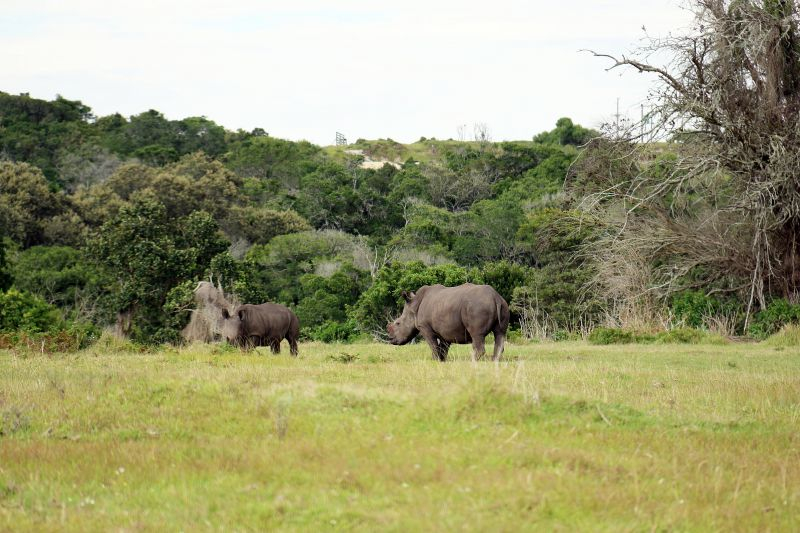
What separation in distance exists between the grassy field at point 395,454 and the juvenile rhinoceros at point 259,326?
22.6 ft

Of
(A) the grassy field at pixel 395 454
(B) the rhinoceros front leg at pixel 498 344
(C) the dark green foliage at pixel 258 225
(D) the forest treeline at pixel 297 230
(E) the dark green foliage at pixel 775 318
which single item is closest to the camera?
(A) the grassy field at pixel 395 454

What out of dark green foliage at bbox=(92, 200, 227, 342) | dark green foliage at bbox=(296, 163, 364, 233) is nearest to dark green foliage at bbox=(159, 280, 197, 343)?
dark green foliage at bbox=(92, 200, 227, 342)

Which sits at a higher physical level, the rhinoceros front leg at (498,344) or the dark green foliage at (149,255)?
the dark green foliage at (149,255)

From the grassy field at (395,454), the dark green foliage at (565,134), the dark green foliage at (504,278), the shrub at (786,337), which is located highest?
the dark green foliage at (565,134)

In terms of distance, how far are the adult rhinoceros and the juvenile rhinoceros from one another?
3.06 m

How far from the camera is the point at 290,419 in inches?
392

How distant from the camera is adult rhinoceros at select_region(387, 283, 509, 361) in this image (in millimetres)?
17906

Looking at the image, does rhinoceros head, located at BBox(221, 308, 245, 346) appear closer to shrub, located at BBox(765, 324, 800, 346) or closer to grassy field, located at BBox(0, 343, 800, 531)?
grassy field, located at BBox(0, 343, 800, 531)

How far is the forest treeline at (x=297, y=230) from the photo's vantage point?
103ft

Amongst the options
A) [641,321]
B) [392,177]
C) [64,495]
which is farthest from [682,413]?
[392,177]

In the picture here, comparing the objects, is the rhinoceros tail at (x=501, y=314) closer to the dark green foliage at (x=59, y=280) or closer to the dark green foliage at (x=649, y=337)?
the dark green foliage at (x=649, y=337)

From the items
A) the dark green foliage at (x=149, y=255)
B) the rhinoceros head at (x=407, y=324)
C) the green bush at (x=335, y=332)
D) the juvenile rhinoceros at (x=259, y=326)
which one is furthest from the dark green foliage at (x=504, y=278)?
the rhinoceros head at (x=407, y=324)

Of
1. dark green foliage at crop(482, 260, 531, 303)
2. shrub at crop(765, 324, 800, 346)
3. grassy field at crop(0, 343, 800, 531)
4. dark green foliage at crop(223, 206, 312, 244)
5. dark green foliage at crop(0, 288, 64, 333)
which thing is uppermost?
dark green foliage at crop(223, 206, 312, 244)

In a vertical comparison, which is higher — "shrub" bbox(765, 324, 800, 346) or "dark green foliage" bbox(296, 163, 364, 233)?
"dark green foliage" bbox(296, 163, 364, 233)
